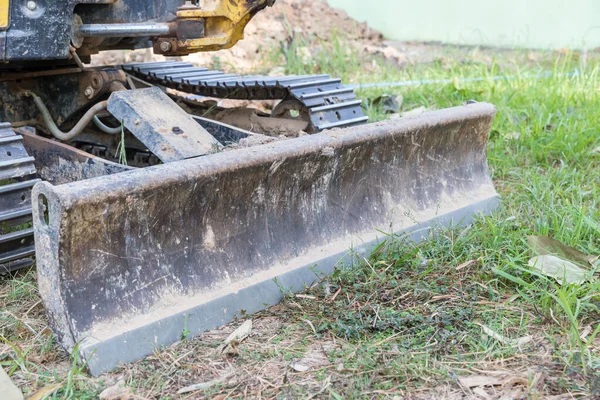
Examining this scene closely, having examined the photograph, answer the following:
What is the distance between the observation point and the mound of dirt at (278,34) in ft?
24.0

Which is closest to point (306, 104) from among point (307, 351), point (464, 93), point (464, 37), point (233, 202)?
point (233, 202)

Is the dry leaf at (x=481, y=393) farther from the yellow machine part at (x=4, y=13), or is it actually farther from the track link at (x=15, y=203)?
the yellow machine part at (x=4, y=13)

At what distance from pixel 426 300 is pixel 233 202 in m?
0.77

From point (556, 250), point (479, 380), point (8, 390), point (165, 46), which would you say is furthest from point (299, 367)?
point (165, 46)

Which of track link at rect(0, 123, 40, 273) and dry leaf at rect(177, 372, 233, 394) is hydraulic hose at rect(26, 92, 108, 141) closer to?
track link at rect(0, 123, 40, 273)

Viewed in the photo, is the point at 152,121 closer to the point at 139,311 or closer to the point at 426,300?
the point at 139,311

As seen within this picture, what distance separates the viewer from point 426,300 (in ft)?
9.16

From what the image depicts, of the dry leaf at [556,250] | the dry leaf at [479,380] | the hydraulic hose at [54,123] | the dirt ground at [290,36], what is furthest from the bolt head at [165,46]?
the dirt ground at [290,36]

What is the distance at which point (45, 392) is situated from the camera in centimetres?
220

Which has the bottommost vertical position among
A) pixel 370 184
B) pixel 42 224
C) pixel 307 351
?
pixel 307 351

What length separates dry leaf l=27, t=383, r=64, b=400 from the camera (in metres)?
2.19

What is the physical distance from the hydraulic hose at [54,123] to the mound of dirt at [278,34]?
137 inches

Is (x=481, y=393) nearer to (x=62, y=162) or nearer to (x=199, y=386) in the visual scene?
(x=199, y=386)

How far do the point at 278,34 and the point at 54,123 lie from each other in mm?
4531
